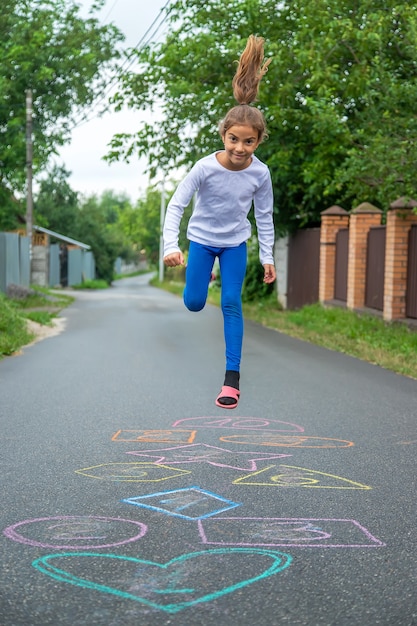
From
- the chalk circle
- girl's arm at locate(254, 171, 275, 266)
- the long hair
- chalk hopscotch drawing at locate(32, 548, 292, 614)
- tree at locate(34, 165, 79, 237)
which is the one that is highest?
tree at locate(34, 165, 79, 237)

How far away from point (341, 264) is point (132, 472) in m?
16.3

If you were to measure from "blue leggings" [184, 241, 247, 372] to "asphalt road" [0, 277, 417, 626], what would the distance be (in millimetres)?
866

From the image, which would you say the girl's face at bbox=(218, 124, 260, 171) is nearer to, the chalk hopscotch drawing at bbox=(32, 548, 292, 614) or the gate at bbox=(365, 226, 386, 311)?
the chalk hopscotch drawing at bbox=(32, 548, 292, 614)

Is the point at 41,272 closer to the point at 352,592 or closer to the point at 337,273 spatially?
the point at 337,273

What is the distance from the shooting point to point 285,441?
21.6 feet

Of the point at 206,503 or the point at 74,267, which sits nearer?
the point at 206,503

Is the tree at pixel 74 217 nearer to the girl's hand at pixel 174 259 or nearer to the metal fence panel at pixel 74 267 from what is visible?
the metal fence panel at pixel 74 267

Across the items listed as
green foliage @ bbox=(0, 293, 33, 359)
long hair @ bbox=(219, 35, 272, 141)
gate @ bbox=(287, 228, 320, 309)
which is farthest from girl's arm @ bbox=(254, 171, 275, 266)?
gate @ bbox=(287, 228, 320, 309)

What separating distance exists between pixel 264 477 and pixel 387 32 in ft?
41.9

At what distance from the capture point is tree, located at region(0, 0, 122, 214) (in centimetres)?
3256

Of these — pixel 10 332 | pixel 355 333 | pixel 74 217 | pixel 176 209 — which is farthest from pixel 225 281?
pixel 74 217

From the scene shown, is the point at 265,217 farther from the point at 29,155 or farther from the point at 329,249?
the point at 29,155

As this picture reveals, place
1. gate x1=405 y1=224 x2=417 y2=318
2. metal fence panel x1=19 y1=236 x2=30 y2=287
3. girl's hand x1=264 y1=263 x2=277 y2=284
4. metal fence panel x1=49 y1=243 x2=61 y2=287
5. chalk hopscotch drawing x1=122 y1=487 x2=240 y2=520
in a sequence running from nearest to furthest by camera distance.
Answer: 1. chalk hopscotch drawing x1=122 y1=487 x2=240 y2=520
2. girl's hand x1=264 y1=263 x2=277 y2=284
3. gate x1=405 y1=224 x2=417 y2=318
4. metal fence panel x1=19 y1=236 x2=30 y2=287
5. metal fence panel x1=49 y1=243 x2=61 y2=287

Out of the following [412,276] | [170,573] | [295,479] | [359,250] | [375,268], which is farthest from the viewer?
[359,250]
